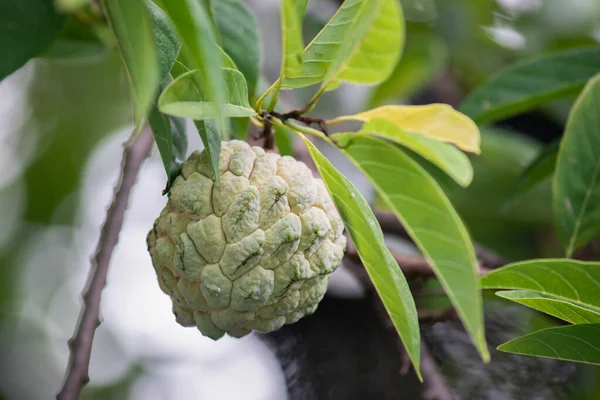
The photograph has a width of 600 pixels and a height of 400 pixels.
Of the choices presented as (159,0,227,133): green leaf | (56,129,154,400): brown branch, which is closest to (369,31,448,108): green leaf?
(56,129,154,400): brown branch

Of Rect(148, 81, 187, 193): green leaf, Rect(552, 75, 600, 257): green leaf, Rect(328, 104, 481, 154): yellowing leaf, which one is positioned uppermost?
Rect(328, 104, 481, 154): yellowing leaf

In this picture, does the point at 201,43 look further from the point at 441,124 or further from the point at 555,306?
the point at 555,306

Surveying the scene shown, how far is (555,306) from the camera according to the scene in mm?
927

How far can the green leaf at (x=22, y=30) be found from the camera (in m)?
1.02

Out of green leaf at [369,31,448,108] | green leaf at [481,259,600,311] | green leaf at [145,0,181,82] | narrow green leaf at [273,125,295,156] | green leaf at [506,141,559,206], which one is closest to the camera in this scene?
green leaf at [145,0,181,82]

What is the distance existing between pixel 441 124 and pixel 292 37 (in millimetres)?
208

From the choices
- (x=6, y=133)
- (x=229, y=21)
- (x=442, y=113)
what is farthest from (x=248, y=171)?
(x=6, y=133)

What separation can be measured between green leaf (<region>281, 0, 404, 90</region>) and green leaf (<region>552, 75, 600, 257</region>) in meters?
0.69

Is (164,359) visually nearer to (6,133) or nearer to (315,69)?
(6,133)

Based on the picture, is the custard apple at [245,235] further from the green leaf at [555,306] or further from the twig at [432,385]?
the twig at [432,385]

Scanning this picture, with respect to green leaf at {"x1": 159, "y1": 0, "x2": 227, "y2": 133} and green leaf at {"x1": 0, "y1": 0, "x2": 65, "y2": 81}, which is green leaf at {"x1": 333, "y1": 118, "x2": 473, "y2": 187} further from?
green leaf at {"x1": 0, "y1": 0, "x2": 65, "y2": 81}

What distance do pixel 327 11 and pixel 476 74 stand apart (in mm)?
733

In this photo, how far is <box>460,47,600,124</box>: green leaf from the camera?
1.53 m

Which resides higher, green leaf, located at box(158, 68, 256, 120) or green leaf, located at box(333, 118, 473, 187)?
green leaf, located at box(158, 68, 256, 120)
